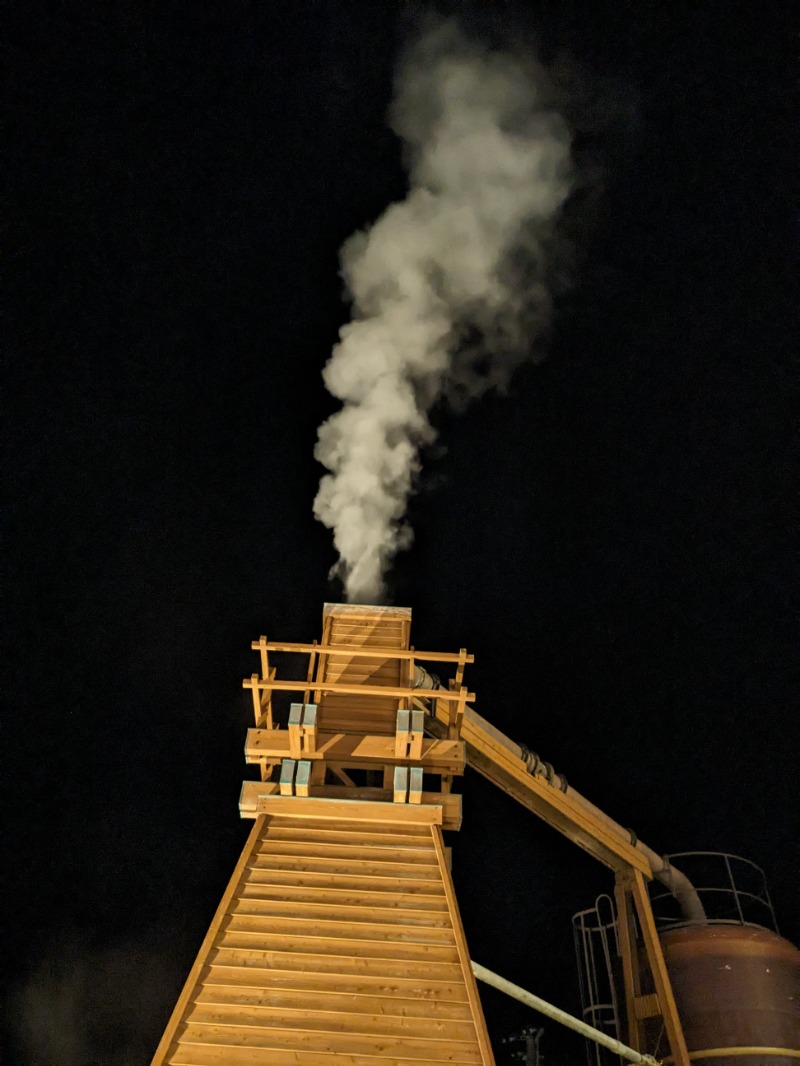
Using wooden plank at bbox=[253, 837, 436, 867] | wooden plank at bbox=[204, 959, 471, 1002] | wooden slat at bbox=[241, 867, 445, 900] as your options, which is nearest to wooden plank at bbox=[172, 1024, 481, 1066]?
wooden plank at bbox=[204, 959, 471, 1002]

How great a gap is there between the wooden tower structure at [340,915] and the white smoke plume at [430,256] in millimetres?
5457

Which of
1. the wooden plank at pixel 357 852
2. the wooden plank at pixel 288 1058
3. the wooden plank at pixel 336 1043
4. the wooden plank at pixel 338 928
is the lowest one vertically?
the wooden plank at pixel 288 1058

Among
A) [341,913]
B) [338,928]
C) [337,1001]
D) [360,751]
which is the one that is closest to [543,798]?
[360,751]

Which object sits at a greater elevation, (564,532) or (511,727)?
(564,532)

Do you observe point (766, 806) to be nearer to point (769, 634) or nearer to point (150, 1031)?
point (769, 634)

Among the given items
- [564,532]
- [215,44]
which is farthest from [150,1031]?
[215,44]

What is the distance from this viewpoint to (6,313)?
16922mm

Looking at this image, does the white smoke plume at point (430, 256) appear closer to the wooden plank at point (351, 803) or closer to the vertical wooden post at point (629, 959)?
the wooden plank at point (351, 803)

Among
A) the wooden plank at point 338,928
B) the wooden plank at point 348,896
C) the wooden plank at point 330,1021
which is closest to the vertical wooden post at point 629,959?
the wooden plank at point 348,896

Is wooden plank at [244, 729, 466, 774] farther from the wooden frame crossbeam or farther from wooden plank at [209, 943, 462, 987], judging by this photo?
wooden plank at [209, 943, 462, 987]

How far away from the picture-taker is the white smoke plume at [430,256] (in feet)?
54.1

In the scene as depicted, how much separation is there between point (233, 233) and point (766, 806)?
60.2 ft

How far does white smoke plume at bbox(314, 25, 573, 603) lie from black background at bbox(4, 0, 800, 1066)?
2.90 ft

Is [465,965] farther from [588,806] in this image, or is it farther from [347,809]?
[588,806]
